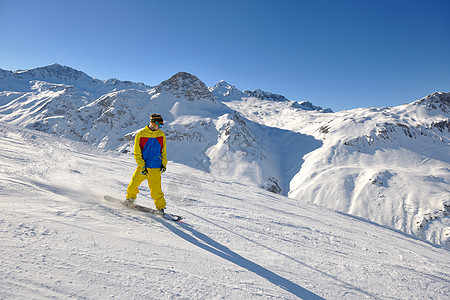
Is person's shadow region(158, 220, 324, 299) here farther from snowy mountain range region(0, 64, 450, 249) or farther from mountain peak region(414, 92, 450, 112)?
mountain peak region(414, 92, 450, 112)

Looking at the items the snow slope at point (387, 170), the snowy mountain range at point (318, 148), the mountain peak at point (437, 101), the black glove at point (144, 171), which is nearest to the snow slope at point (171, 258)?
the black glove at point (144, 171)

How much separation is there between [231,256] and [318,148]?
6202cm

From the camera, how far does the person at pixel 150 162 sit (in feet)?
15.1

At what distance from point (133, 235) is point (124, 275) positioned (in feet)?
3.34

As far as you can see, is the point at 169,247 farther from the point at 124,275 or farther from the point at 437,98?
the point at 437,98

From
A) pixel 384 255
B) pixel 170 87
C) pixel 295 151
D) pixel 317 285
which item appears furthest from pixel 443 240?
pixel 170 87

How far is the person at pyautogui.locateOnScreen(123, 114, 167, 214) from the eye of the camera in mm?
4617

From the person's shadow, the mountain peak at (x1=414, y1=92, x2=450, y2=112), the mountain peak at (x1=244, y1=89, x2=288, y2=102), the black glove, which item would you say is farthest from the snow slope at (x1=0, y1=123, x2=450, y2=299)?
the mountain peak at (x1=244, y1=89, x2=288, y2=102)

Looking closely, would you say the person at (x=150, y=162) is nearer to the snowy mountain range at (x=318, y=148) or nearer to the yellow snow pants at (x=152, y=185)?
the yellow snow pants at (x=152, y=185)

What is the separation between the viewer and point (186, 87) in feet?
243

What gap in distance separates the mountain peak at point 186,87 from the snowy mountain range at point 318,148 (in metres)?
0.37

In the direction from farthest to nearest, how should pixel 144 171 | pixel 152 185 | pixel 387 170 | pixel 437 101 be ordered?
1. pixel 437 101
2. pixel 387 170
3. pixel 152 185
4. pixel 144 171

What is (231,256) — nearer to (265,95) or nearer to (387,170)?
(387,170)

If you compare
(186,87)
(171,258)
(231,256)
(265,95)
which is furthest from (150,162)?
(265,95)
